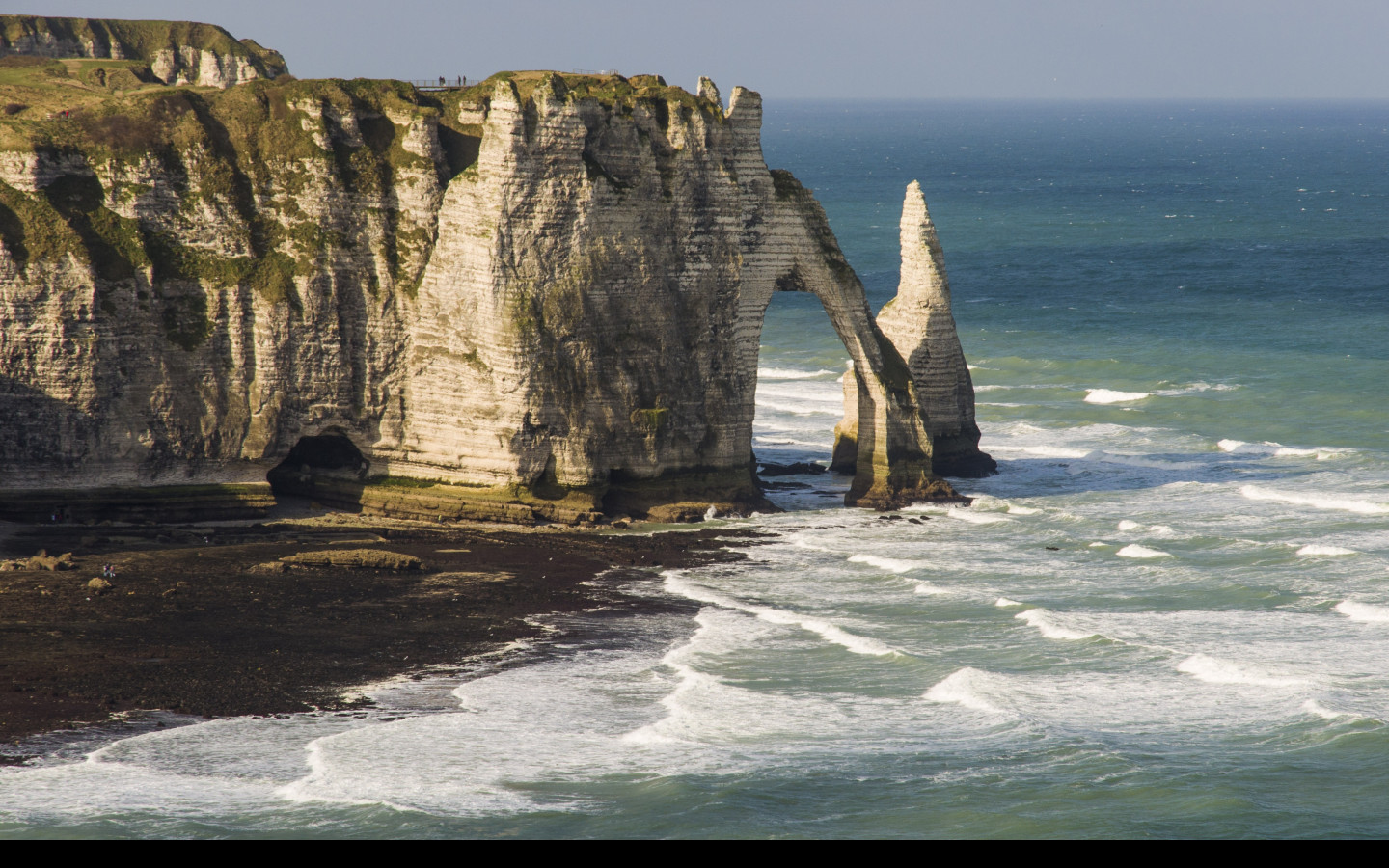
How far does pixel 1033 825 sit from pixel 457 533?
76.0ft

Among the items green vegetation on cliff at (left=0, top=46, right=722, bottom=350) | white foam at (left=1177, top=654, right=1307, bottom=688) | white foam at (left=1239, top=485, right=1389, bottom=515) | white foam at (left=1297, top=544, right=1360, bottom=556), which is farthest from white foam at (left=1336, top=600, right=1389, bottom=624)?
green vegetation on cliff at (left=0, top=46, right=722, bottom=350)

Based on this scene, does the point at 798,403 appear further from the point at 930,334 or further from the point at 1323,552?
the point at 1323,552

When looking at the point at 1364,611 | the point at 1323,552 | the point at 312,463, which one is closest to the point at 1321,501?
the point at 1323,552

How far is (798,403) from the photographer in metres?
70.6

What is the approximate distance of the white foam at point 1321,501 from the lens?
1941 inches

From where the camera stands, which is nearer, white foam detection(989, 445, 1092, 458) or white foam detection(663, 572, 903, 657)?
white foam detection(663, 572, 903, 657)

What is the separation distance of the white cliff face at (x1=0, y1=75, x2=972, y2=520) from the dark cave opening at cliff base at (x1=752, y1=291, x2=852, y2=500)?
18.5 feet

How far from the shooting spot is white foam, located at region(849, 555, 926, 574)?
42688 mm

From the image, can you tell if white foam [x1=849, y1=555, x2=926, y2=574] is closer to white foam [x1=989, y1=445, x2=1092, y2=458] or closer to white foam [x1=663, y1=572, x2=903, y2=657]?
white foam [x1=663, y1=572, x2=903, y2=657]

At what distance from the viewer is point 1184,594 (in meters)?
40.6

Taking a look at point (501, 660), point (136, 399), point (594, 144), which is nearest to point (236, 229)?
point (136, 399)

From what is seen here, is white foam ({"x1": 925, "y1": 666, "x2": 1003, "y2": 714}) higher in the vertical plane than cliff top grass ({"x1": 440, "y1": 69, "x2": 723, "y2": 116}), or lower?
lower
